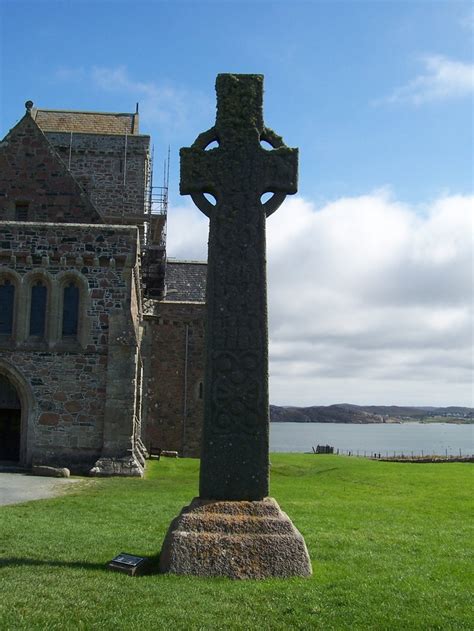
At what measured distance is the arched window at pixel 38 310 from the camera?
2166cm

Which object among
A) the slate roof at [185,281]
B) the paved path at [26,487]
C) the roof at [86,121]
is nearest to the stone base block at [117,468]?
the paved path at [26,487]

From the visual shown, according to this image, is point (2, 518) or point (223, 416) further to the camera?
point (2, 518)

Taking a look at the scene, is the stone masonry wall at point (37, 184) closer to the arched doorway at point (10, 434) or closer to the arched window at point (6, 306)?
the arched window at point (6, 306)

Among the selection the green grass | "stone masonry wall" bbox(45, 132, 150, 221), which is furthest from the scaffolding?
the green grass

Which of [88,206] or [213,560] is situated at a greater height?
[88,206]

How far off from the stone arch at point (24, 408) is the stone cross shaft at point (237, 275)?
47.0 ft

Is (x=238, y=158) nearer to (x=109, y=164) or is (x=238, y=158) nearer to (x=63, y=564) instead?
(x=63, y=564)

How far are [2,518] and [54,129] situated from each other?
2886cm

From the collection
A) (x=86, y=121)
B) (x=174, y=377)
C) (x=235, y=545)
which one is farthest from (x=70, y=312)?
(x=86, y=121)

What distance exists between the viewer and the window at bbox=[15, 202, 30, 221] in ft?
83.9

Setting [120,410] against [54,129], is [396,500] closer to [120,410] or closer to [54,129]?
[120,410]

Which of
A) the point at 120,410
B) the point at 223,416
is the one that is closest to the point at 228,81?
the point at 223,416

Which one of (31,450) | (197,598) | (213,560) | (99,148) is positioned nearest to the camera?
(197,598)

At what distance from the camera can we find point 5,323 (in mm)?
21656
